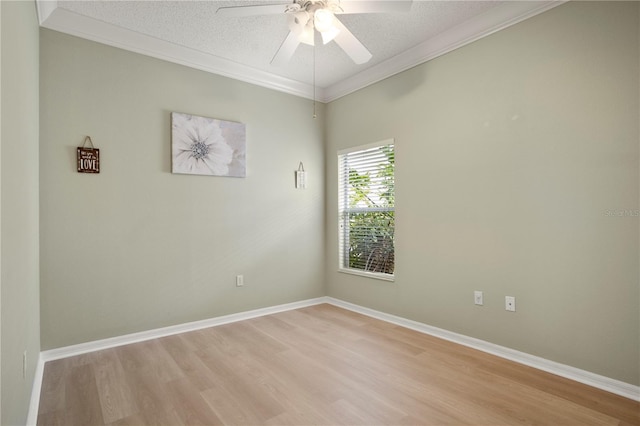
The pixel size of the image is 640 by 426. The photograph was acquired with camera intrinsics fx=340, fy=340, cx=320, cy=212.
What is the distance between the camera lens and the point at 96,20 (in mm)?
2820

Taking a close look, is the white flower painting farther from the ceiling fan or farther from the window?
the ceiling fan

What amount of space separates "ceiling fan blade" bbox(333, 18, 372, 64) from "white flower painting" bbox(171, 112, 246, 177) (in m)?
1.66

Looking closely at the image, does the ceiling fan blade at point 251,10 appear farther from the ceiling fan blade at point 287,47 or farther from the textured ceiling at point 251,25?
the textured ceiling at point 251,25

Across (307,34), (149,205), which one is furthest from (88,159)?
(307,34)

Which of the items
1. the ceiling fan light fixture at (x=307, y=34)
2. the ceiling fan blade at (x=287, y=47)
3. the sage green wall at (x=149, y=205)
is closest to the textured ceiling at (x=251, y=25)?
the sage green wall at (x=149, y=205)

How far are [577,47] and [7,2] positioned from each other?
3.18 m

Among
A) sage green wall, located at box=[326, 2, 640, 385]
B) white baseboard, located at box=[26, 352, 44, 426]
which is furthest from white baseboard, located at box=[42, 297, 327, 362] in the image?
sage green wall, located at box=[326, 2, 640, 385]

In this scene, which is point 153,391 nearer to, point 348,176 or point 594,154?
point 348,176

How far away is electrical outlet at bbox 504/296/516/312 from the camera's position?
8.70 ft

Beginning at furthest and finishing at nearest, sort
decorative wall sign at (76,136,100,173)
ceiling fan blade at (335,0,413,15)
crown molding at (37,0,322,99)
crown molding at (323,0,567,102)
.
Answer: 1. decorative wall sign at (76,136,100,173)
2. crown molding at (37,0,322,99)
3. crown molding at (323,0,567,102)
4. ceiling fan blade at (335,0,413,15)

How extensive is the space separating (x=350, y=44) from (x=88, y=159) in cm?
230

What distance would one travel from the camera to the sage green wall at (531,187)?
2.17 metres

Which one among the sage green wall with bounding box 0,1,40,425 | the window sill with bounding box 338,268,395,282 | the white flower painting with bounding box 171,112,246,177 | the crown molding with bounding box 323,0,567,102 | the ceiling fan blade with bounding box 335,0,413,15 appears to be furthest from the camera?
the window sill with bounding box 338,268,395,282

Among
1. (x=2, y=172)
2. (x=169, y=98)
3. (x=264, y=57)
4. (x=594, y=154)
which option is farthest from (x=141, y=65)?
(x=594, y=154)
